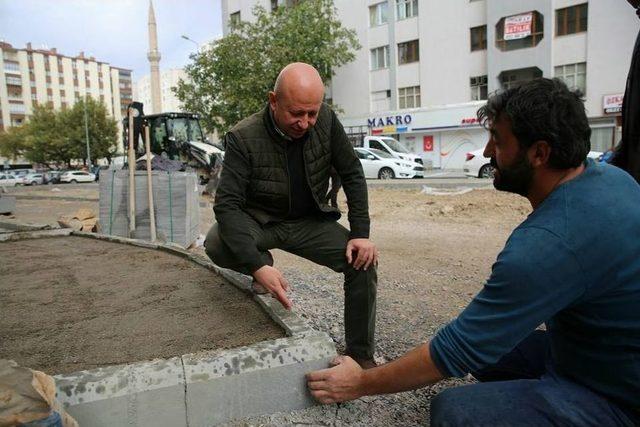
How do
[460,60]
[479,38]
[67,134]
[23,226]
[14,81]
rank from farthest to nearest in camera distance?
[14,81] → [67,134] → [460,60] → [479,38] → [23,226]

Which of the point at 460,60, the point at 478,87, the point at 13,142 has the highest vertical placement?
the point at 460,60

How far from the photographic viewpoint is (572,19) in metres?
23.9

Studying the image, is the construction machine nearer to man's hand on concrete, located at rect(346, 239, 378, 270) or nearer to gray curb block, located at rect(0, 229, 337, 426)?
man's hand on concrete, located at rect(346, 239, 378, 270)

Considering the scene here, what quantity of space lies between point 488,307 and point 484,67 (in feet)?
91.6

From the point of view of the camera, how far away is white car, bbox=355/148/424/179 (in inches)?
816

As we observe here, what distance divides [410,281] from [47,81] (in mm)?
91382

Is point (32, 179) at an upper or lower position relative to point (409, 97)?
lower

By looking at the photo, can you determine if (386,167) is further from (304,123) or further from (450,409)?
(450,409)

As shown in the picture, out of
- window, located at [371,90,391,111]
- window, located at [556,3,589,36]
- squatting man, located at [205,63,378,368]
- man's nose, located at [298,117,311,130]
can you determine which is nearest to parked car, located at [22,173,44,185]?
window, located at [371,90,391,111]

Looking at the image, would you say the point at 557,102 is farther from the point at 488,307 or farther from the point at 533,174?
the point at 488,307

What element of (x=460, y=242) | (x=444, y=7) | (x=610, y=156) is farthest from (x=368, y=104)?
(x=610, y=156)

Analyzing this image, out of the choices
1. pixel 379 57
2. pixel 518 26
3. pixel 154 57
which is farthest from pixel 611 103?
pixel 154 57

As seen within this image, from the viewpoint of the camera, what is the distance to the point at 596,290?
1463 millimetres

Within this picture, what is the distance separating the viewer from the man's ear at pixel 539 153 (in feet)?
5.09
